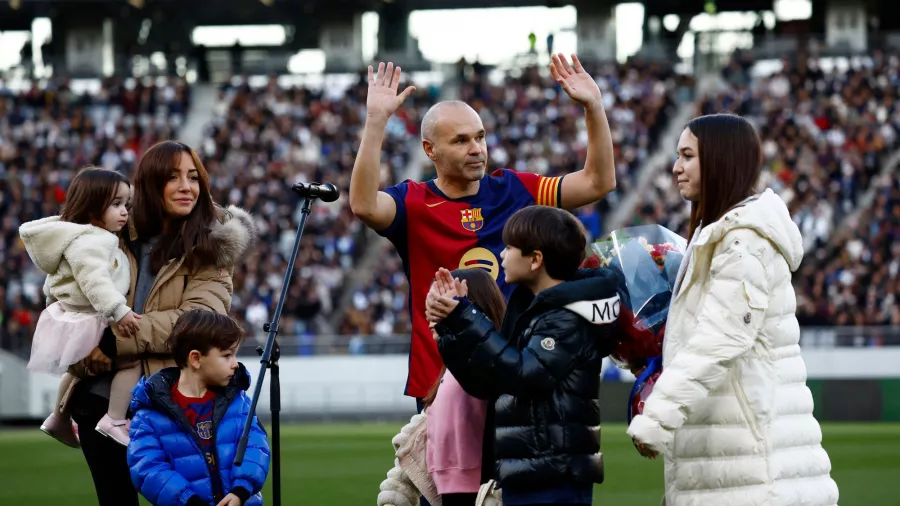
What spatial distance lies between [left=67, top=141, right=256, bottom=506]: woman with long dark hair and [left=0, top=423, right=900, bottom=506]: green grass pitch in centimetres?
517

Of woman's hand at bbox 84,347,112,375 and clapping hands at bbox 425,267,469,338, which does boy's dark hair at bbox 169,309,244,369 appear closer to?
woman's hand at bbox 84,347,112,375

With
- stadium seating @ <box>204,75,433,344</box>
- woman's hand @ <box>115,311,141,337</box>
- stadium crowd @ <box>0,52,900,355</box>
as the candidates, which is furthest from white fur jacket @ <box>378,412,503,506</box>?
stadium seating @ <box>204,75,433,344</box>

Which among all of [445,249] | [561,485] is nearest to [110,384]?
[445,249]

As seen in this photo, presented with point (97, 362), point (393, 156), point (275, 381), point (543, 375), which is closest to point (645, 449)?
point (543, 375)

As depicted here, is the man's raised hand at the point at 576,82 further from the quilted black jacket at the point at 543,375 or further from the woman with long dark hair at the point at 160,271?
the woman with long dark hair at the point at 160,271

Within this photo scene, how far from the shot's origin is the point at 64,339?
545cm

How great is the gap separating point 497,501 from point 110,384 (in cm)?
181

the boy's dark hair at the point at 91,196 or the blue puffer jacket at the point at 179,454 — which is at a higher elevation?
the boy's dark hair at the point at 91,196

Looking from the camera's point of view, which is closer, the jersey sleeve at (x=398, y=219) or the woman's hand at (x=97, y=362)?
the woman's hand at (x=97, y=362)

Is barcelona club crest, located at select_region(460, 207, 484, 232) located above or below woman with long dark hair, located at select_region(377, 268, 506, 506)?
above

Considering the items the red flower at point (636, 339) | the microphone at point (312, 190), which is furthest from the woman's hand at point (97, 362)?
the red flower at point (636, 339)

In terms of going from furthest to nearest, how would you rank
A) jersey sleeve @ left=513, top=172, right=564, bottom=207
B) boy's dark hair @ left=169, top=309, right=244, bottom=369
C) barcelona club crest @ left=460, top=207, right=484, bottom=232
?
jersey sleeve @ left=513, top=172, right=564, bottom=207, barcelona club crest @ left=460, top=207, right=484, bottom=232, boy's dark hair @ left=169, top=309, right=244, bottom=369

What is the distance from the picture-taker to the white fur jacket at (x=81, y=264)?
5.45 m

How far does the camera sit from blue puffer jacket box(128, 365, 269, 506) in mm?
5133
